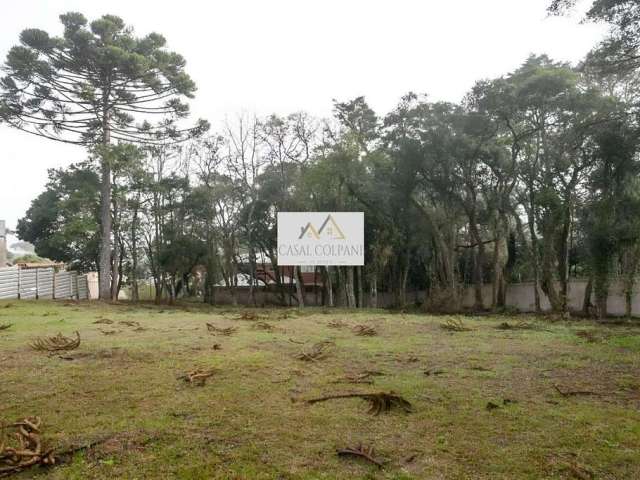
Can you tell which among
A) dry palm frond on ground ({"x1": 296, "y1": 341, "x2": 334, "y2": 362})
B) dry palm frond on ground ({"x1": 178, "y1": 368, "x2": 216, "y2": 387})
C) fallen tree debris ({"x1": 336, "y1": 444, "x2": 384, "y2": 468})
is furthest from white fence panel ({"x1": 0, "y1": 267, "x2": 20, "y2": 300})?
fallen tree debris ({"x1": 336, "y1": 444, "x2": 384, "y2": 468})

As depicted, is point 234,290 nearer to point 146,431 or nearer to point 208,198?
point 208,198

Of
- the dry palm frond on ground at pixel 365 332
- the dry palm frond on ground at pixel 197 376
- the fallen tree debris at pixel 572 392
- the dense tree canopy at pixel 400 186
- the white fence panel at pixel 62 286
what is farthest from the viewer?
the white fence panel at pixel 62 286

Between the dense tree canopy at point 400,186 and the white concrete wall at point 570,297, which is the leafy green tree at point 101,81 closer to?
the dense tree canopy at point 400,186

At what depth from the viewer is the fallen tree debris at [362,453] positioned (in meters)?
2.56

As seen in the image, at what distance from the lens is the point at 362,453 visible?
263 centimetres

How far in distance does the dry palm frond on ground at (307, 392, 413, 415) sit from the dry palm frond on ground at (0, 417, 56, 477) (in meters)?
1.78

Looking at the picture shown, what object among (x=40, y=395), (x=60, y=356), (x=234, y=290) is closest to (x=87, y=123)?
(x=234, y=290)

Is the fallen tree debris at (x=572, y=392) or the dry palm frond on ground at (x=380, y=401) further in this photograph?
the fallen tree debris at (x=572, y=392)

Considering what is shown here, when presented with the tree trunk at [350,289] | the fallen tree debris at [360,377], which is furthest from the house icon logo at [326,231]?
the fallen tree debris at [360,377]

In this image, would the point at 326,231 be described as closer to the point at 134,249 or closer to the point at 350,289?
the point at 350,289
